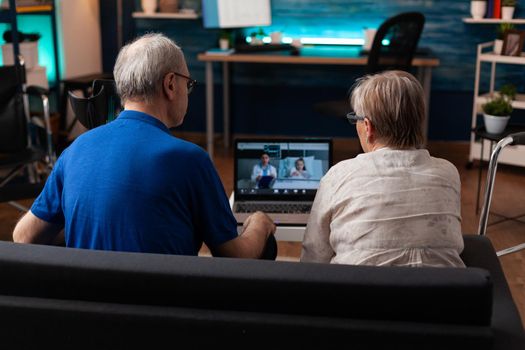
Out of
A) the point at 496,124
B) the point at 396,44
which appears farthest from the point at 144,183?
the point at 396,44

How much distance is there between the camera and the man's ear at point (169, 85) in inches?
73.4

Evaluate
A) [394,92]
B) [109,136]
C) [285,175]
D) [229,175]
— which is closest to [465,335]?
[394,92]

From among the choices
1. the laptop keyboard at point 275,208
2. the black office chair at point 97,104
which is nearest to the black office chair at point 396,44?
the laptop keyboard at point 275,208

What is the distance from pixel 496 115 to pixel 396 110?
276 centimetres

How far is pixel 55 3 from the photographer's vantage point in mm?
5340

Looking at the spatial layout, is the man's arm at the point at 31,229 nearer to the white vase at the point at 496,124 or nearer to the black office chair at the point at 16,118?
the black office chair at the point at 16,118

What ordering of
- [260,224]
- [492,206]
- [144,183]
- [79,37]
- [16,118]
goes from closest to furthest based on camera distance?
1. [144,183]
2. [260,224]
3. [16,118]
4. [492,206]
5. [79,37]

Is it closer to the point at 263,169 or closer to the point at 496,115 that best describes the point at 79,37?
the point at 496,115

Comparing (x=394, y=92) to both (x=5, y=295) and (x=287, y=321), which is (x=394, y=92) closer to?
(x=287, y=321)

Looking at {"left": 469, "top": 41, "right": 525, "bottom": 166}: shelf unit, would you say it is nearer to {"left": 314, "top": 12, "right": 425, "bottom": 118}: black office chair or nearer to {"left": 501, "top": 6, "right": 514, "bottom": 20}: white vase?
{"left": 501, "top": 6, "right": 514, "bottom": 20}: white vase

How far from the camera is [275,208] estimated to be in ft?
8.58

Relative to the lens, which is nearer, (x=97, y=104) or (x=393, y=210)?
(x=393, y=210)

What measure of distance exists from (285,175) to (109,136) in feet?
3.30

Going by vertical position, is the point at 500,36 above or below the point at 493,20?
below
